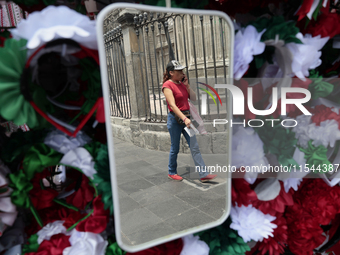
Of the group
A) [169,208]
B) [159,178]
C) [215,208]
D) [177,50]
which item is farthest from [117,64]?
[215,208]

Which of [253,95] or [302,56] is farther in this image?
[253,95]

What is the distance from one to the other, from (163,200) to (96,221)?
136 cm

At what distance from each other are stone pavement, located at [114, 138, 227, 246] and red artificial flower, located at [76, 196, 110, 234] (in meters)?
0.69

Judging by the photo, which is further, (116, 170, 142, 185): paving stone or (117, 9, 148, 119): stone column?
(117, 9, 148, 119): stone column

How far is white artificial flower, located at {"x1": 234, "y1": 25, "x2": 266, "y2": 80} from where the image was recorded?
1.25 meters

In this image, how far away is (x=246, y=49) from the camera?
125 cm

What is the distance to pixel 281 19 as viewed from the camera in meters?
1.30

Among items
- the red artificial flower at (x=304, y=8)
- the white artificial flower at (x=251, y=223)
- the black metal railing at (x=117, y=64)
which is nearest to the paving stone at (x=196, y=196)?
the white artificial flower at (x=251, y=223)

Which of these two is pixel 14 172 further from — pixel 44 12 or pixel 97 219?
pixel 44 12

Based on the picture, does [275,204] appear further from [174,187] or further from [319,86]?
[174,187]

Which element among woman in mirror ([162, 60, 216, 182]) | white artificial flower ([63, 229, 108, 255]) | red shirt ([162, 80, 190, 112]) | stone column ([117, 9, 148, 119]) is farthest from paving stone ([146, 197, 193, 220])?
stone column ([117, 9, 148, 119])

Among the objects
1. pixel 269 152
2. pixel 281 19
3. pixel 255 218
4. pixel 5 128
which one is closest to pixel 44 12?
pixel 5 128

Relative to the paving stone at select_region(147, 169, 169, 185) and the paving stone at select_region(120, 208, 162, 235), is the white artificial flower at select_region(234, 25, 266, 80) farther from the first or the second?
the paving stone at select_region(147, 169, 169, 185)

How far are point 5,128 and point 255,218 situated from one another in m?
1.42
